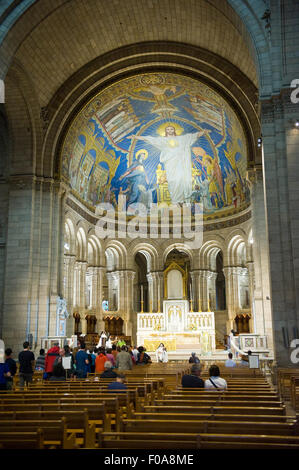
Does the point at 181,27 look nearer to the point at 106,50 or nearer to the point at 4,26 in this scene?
the point at 106,50

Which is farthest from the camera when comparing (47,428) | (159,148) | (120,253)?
(120,253)

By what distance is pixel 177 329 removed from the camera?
2895 centimetres

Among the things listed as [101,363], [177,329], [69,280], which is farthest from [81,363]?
[177,329]

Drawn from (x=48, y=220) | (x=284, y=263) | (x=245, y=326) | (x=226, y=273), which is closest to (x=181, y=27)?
(x=48, y=220)

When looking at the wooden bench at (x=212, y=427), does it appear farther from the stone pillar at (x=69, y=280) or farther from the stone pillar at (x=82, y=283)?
the stone pillar at (x=82, y=283)

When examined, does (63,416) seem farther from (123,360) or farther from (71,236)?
(71,236)

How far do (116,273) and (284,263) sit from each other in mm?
22776

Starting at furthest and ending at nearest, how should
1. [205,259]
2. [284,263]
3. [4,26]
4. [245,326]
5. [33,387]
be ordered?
[205,259]
[245,326]
[4,26]
[284,263]
[33,387]

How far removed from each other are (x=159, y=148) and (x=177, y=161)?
5.65ft

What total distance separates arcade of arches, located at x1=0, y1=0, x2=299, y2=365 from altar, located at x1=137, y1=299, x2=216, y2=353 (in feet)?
9.03

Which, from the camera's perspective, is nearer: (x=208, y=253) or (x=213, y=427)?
(x=213, y=427)

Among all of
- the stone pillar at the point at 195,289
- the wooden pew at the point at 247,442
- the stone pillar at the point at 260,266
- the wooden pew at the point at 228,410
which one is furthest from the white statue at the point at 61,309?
the wooden pew at the point at 247,442

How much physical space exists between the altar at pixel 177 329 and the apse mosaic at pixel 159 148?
325 inches
